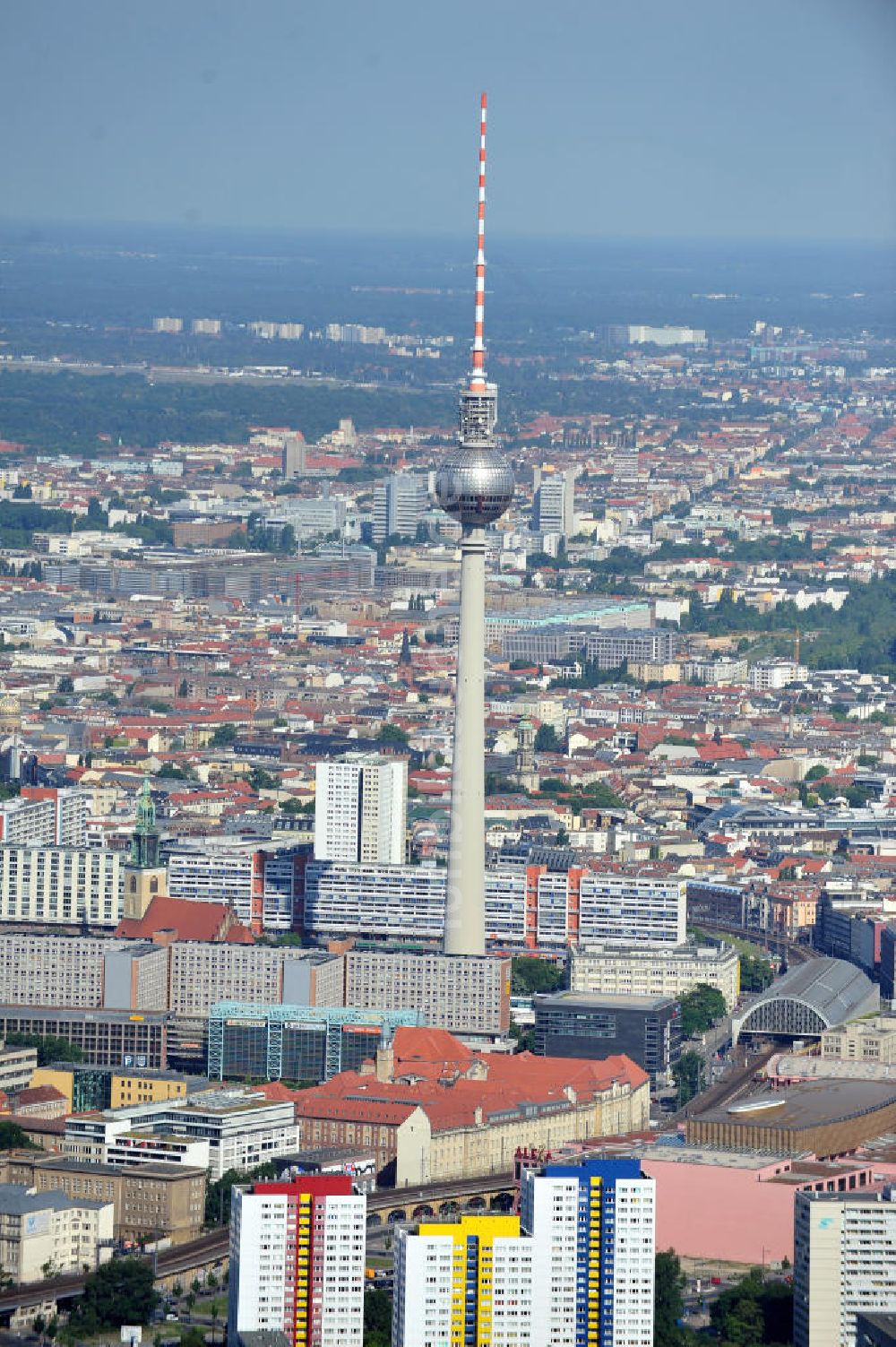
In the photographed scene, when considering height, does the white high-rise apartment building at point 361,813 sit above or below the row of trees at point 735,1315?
above

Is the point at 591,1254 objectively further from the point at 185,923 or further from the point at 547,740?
the point at 547,740

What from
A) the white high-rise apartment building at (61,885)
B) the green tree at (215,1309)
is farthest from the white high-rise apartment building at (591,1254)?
the white high-rise apartment building at (61,885)

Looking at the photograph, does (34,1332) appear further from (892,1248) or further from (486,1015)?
(486,1015)

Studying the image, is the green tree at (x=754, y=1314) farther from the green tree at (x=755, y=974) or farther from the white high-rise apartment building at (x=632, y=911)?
the white high-rise apartment building at (x=632, y=911)

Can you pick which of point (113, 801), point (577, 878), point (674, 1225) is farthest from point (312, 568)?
point (674, 1225)

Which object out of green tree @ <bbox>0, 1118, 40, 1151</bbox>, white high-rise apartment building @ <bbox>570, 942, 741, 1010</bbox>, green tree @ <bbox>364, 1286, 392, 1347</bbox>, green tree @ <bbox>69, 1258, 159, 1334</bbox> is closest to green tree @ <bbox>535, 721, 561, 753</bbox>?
white high-rise apartment building @ <bbox>570, 942, 741, 1010</bbox>

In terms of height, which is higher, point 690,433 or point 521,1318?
point 690,433
